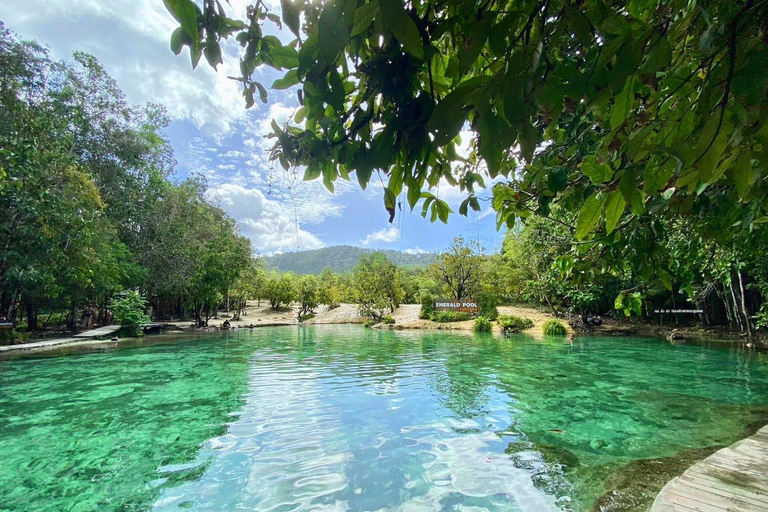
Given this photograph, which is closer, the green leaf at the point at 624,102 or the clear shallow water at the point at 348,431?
the green leaf at the point at 624,102

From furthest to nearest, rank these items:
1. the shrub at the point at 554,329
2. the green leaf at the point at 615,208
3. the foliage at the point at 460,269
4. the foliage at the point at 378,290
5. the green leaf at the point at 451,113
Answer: the foliage at the point at 378,290, the foliage at the point at 460,269, the shrub at the point at 554,329, the green leaf at the point at 615,208, the green leaf at the point at 451,113

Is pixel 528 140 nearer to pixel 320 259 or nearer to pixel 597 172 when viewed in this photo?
pixel 597 172

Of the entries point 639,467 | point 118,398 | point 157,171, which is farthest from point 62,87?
point 639,467

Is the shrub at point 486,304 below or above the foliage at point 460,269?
below

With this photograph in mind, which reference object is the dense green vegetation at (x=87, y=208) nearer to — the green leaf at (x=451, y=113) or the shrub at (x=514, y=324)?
the green leaf at (x=451, y=113)

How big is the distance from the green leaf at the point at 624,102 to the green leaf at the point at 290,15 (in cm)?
85

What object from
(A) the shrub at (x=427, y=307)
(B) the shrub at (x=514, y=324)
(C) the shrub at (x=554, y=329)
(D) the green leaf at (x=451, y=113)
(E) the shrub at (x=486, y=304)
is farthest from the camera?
(A) the shrub at (x=427, y=307)

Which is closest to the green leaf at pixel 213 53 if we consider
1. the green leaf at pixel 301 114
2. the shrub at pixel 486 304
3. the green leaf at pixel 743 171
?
the green leaf at pixel 301 114

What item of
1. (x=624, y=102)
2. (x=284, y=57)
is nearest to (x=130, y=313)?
(x=284, y=57)

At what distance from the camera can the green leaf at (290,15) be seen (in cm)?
84

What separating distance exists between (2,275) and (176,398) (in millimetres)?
10824

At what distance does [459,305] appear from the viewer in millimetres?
28125

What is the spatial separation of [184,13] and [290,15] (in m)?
0.36

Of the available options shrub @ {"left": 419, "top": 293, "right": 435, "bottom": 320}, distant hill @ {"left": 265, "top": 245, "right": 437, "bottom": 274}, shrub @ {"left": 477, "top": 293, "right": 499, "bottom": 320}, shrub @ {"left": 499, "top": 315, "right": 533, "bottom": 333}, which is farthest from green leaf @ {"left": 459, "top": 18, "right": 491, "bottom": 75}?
distant hill @ {"left": 265, "top": 245, "right": 437, "bottom": 274}
